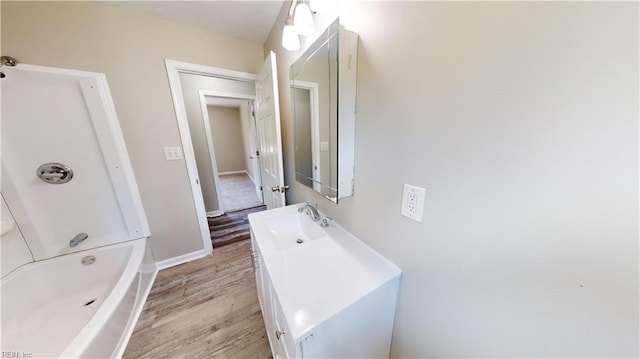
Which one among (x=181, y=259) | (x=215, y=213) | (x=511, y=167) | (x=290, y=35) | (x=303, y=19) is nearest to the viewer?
(x=511, y=167)

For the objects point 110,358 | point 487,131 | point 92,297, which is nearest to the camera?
point 487,131

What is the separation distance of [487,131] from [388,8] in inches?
22.5

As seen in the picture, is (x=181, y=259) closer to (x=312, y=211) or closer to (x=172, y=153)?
(x=172, y=153)

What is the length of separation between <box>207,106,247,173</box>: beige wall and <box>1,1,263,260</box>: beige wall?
4.17m

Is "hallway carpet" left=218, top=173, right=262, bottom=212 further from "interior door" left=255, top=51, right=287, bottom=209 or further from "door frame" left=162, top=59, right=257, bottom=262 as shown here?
"interior door" left=255, top=51, right=287, bottom=209

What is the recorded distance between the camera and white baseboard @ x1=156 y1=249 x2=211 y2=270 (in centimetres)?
191

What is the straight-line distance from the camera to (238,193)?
414 cm

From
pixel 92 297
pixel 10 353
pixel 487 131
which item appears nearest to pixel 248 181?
pixel 92 297

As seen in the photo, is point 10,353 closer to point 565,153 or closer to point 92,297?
point 92,297

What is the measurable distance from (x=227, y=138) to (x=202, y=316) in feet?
17.6

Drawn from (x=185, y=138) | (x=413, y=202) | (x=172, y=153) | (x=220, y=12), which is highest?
(x=220, y=12)

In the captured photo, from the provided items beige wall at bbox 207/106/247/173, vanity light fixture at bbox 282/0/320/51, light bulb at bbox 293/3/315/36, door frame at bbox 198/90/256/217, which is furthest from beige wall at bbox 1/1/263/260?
beige wall at bbox 207/106/247/173

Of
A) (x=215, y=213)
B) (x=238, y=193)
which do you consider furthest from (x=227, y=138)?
(x=215, y=213)

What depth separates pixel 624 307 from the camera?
36 centimetres
